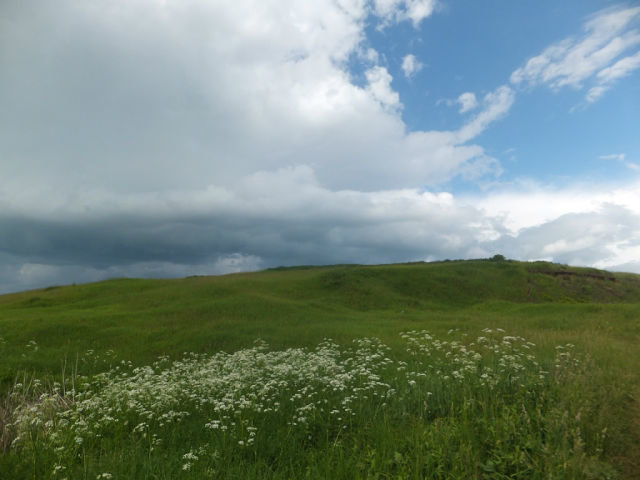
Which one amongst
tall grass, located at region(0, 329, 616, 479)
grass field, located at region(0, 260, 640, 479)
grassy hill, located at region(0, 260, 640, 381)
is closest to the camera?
tall grass, located at region(0, 329, 616, 479)

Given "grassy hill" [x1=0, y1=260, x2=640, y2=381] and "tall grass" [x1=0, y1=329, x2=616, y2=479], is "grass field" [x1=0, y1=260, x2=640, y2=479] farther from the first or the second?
"grassy hill" [x1=0, y1=260, x2=640, y2=381]

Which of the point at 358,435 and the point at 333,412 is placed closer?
the point at 358,435

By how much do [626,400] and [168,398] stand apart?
10141mm

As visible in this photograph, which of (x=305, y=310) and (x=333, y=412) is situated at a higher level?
(x=305, y=310)

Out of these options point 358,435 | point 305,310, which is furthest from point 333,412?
point 305,310

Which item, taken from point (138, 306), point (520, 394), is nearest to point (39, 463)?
point (520, 394)

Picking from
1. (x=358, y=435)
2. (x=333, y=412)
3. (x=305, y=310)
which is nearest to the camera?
(x=358, y=435)

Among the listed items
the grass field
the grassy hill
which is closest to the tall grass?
the grass field

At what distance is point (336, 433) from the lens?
24.2 ft

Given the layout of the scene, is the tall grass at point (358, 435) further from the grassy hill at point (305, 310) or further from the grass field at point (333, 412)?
the grassy hill at point (305, 310)

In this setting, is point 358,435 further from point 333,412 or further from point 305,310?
point 305,310

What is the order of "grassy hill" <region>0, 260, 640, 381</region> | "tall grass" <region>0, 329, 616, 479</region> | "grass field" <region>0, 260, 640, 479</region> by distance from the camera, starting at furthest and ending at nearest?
"grassy hill" <region>0, 260, 640, 381</region> → "grass field" <region>0, 260, 640, 479</region> → "tall grass" <region>0, 329, 616, 479</region>

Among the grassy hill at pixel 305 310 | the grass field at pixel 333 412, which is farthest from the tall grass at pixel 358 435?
the grassy hill at pixel 305 310

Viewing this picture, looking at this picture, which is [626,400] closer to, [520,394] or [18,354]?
[520,394]
